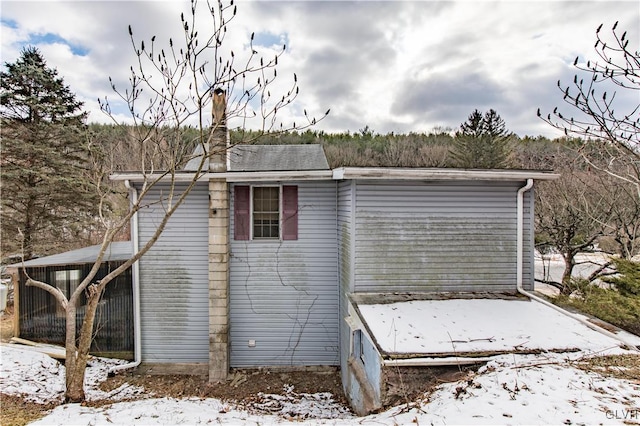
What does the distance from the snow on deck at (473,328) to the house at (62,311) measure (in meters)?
5.98

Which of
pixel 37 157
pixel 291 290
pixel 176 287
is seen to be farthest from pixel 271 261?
pixel 37 157

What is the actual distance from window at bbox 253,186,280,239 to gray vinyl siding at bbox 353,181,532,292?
2.20 metres

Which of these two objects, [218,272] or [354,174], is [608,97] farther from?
[218,272]

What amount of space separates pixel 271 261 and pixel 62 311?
5.56 metres

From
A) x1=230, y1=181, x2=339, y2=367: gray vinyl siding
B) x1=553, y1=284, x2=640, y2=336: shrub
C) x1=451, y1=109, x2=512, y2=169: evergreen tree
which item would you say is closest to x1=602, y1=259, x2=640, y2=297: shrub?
x1=553, y1=284, x2=640, y2=336: shrub

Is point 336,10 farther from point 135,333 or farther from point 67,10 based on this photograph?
point 135,333

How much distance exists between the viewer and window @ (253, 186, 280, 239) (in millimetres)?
7914

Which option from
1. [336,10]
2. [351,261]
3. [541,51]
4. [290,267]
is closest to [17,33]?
[336,10]

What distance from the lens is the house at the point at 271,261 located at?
6.88m

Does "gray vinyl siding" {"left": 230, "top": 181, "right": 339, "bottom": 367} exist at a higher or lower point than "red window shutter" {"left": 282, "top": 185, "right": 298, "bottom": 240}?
lower

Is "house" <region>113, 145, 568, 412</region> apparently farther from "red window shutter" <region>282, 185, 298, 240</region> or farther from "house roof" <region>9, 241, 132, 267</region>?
"house roof" <region>9, 241, 132, 267</region>

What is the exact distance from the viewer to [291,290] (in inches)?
311

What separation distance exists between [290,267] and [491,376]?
4800 mm

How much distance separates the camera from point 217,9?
19.5ft
